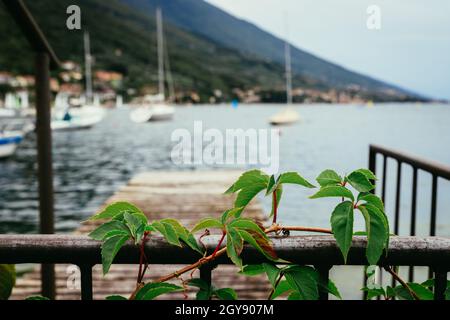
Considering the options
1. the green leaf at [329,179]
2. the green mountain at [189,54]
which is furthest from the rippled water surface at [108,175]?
the green mountain at [189,54]

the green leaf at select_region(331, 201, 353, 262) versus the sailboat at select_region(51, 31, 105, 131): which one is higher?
the sailboat at select_region(51, 31, 105, 131)

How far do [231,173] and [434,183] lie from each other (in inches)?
304

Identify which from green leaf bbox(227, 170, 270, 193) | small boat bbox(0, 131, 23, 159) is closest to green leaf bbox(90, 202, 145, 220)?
green leaf bbox(227, 170, 270, 193)

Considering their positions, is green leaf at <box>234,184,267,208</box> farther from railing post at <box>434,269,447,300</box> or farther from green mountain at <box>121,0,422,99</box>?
green mountain at <box>121,0,422,99</box>

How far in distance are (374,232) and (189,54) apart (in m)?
77.3

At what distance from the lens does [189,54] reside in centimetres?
7631

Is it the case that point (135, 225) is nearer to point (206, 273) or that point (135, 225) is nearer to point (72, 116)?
point (206, 273)

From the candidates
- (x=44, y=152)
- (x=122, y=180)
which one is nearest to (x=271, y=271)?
(x=44, y=152)

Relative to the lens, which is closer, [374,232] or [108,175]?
[374,232]

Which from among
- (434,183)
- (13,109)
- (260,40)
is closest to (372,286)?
(434,183)

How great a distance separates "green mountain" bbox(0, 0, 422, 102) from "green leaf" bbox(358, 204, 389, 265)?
49.9m

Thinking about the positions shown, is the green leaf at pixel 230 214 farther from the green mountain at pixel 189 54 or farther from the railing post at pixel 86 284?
the green mountain at pixel 189 54

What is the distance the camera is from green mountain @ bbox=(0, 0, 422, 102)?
55.5m
